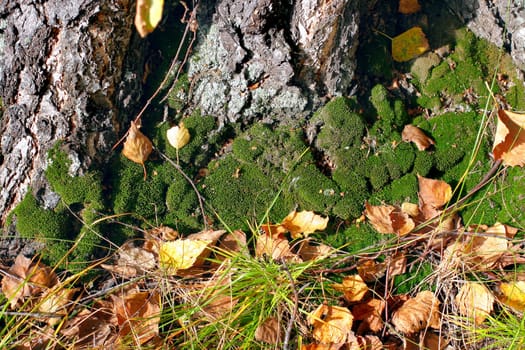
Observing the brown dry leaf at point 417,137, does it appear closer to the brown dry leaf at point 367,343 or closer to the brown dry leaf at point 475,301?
the brown dry leaf at point 475,301

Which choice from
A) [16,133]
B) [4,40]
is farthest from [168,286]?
[4,40]

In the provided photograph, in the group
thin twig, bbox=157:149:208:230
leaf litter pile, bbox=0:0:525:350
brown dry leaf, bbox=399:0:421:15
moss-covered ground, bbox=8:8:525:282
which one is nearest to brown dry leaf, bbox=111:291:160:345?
leaf litter pile, bbox=0:0:525:350

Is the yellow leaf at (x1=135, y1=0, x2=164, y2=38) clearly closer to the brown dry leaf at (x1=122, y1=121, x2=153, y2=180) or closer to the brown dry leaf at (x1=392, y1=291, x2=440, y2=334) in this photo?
the brown dry leaf at (x1=122, y1=121, x2=153, y2=180)

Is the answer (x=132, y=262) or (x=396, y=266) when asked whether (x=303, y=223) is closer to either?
(x=396, y=266)

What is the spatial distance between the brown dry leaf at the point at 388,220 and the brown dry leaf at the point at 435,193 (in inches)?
5.5

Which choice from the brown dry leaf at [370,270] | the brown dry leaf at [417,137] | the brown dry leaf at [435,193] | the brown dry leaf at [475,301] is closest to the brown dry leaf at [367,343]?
the brown dry leaf at [370,270]

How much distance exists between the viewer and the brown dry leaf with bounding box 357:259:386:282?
2355mm

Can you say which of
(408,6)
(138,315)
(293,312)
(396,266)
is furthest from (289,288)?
(408,6)

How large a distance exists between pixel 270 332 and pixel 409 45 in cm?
165

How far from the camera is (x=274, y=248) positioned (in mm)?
2377

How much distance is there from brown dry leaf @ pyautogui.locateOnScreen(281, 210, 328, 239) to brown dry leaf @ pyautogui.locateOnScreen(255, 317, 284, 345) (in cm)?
40

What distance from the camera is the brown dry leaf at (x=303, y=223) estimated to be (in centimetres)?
241

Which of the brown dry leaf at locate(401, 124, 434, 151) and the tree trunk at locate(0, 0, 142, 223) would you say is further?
the brown dry leaf at locate(401, 124, 434, 151)

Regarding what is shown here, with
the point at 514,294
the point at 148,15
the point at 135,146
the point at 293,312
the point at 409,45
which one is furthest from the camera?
the point at 409,45
